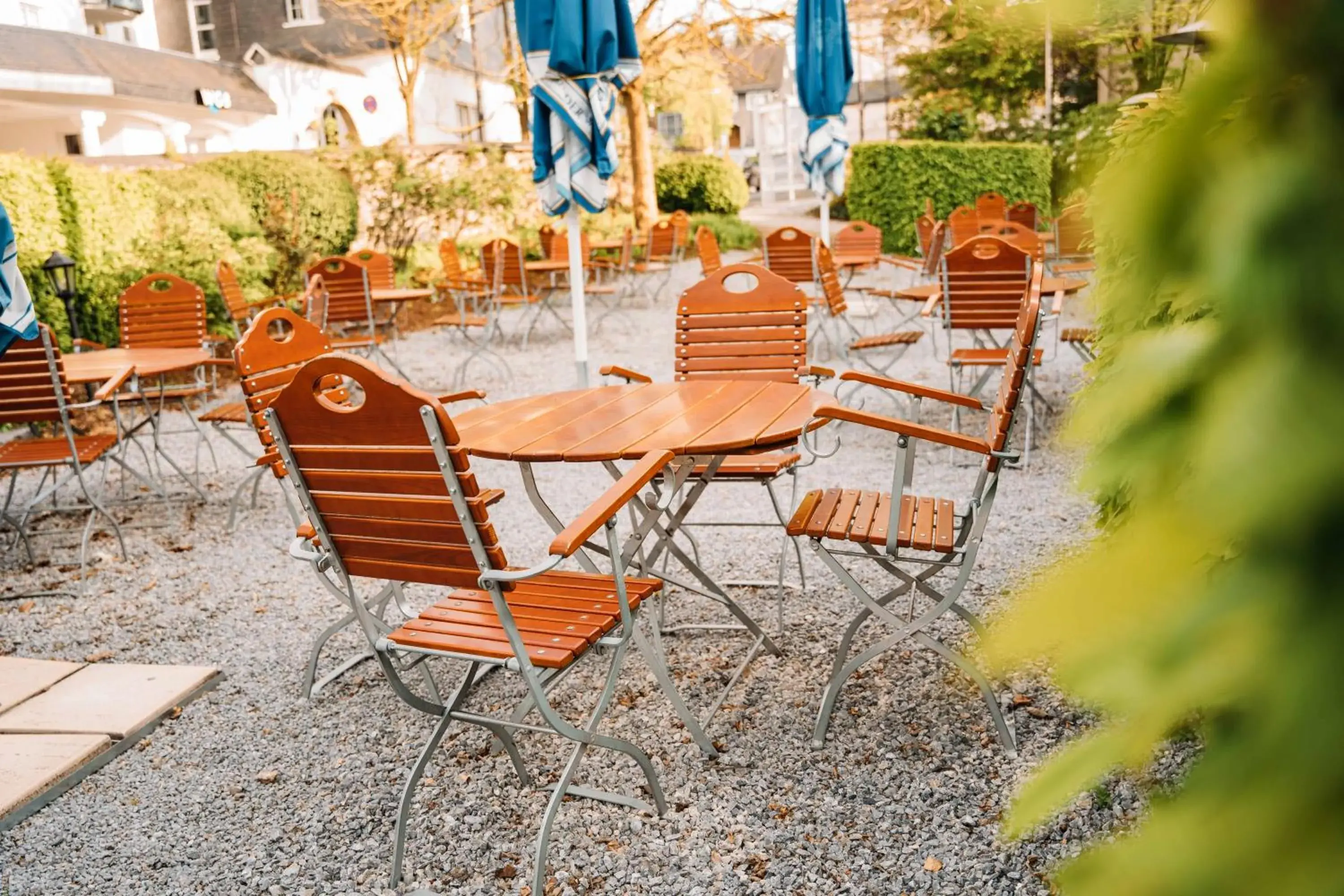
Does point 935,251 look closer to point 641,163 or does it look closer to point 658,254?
point 658,254

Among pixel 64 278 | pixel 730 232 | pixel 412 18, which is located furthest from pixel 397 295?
pixel 730 232

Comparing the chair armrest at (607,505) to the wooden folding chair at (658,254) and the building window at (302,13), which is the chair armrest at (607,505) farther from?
the building window at (302,13)

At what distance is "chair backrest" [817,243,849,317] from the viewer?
7352 mm

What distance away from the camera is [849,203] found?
56.5ft

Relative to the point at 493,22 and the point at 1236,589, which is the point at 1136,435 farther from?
the point at 493,22

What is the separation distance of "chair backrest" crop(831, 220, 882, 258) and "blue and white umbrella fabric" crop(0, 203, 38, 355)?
323 inches

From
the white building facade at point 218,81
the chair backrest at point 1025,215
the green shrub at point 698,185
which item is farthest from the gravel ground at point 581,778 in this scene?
the green shrub at point 698,185

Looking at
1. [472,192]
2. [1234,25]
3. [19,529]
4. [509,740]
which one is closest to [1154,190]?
[1234,25]

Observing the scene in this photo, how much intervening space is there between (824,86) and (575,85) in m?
3.87

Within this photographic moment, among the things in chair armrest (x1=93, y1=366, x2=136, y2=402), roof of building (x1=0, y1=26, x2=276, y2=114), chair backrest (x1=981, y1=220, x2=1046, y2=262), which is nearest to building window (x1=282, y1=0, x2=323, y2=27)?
roof of building (x1=0, y1=26, x2=276, y2=114)

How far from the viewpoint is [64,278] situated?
7.96 metres

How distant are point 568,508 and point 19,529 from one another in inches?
103

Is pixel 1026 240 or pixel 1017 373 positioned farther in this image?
pixel 1026 240

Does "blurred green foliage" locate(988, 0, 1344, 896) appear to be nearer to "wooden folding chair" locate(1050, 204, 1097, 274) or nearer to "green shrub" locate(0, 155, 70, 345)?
"wooden folding chair" locate(1050, 204, 1097, 274)
